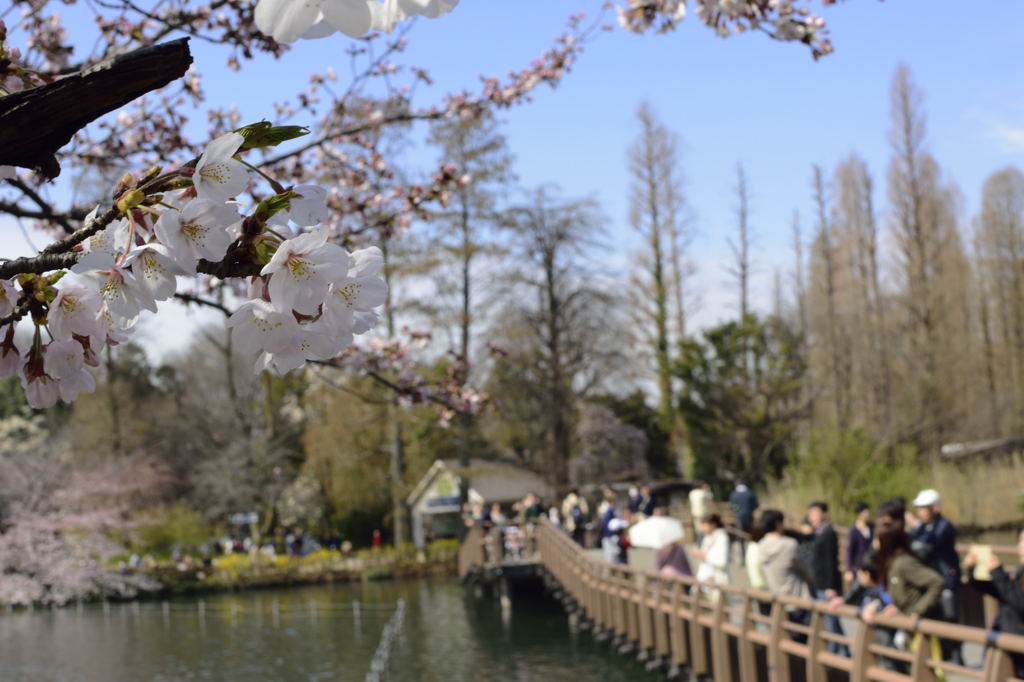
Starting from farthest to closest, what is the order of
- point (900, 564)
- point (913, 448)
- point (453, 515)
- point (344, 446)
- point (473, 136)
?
point (453, 515) → point (344, 446) → point (473, 136) → point (913, 448) → point (900, 564)

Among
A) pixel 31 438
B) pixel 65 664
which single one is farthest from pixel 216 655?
pixel 31 438

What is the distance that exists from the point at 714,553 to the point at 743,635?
157cm

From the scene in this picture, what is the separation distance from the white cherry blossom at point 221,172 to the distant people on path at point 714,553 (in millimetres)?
9837

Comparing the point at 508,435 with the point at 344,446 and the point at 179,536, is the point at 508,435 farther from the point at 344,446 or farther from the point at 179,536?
the point at 179,536

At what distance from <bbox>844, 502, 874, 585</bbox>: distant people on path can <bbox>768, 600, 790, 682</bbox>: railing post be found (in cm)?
218

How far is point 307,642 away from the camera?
2116 cm

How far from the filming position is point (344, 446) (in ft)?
119

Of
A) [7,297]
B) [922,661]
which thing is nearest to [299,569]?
[922,661]

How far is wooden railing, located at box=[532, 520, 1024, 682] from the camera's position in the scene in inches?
238

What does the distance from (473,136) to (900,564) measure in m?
28.3

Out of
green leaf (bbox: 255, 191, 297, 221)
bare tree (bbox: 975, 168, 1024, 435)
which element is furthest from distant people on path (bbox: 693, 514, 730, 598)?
bare tree (bbox: 975, 168, 1024, 435)

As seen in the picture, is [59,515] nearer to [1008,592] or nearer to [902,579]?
[902,579]

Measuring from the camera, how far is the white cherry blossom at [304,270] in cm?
136

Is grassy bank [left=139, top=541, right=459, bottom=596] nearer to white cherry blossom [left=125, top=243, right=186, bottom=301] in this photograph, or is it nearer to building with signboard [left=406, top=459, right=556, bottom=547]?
building with signboard [left=406, top=459, right=556, bottom=547]
